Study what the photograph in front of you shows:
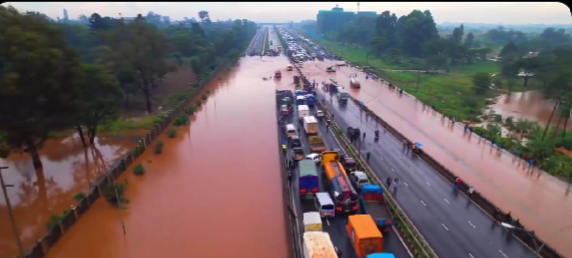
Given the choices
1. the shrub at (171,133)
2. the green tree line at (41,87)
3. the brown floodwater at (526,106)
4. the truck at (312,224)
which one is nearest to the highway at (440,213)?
the truck at (312,224)

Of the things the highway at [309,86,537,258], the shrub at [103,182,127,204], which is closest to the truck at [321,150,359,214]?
the highway at [309,86,537,258]

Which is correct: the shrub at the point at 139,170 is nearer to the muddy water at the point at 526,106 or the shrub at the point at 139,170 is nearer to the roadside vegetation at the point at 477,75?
the roadside vegetation at the point at 477,75

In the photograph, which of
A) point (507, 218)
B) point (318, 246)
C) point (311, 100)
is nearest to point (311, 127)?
point (311, 100)

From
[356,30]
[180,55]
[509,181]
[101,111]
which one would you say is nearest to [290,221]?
[509,181]

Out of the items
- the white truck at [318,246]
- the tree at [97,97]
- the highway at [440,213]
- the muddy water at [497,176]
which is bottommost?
the muddy water at [497,176]

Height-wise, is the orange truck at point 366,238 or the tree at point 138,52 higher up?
the tree at point 138,52

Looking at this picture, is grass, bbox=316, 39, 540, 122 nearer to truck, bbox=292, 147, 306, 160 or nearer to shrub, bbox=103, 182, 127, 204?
truck, bbox=292, 147, 306, 160
